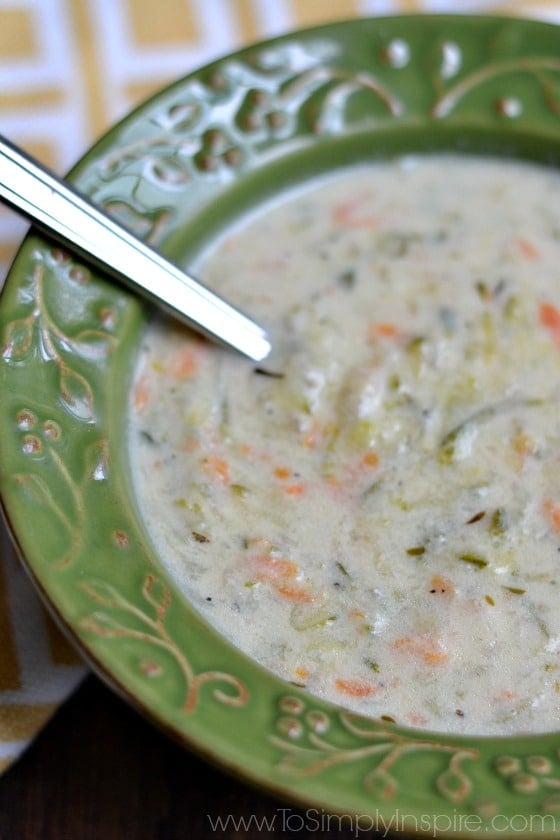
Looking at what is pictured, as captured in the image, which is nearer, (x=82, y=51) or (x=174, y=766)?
(x=174, y=766)

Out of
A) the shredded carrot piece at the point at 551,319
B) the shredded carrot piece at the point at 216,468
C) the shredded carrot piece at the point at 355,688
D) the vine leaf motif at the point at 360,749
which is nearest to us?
the vine leaf motif at the point at 360,749

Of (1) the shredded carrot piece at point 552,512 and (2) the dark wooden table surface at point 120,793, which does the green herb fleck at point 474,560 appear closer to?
(1) the shredded carrot piece at point 552,512

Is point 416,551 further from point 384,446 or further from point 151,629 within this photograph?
point 151,629

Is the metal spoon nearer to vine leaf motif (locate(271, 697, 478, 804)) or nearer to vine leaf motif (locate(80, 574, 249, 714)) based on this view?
vine leaf motif (locate(80, 574, 249, 714))

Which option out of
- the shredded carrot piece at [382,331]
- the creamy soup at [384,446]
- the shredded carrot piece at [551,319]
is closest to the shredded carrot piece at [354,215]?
the creamy soup at [384,446]

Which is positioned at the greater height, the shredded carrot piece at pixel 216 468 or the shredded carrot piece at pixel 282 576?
the shredded carrot piece at pixel 216 468

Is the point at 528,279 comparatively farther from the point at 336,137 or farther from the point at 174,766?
the point at 174,766

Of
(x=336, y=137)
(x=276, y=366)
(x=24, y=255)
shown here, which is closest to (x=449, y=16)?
(x=336, y=137)
